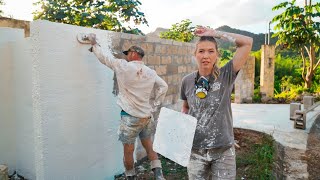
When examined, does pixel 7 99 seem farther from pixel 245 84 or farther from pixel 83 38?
pixel 245 84

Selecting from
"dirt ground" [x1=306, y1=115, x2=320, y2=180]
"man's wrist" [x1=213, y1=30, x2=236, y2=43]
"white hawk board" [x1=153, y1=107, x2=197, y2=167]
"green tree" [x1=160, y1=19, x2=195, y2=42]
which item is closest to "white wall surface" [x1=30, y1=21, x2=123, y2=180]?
"white hawk board" [x1=153, y1=107, x2=197, y2=167]

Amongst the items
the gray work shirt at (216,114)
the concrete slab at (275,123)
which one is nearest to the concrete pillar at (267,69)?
the concrete slab at (275,123)

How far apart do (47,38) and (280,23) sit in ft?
41.7

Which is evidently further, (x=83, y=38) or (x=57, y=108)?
(x=83, y=38)

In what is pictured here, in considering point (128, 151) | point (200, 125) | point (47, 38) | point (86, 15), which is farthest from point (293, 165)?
point (86, 15)

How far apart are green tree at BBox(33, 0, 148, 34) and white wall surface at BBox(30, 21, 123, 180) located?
3.22 metres

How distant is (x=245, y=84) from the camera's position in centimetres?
1293

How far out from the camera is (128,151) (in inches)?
134

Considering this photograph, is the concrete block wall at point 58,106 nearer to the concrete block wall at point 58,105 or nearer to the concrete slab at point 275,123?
the concrete block wall at point 58,105

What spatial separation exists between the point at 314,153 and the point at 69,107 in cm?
459

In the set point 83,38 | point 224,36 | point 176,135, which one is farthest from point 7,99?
point 224,36

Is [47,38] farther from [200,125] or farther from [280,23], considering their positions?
[280,23]

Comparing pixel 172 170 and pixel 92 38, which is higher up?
pixel 92 38

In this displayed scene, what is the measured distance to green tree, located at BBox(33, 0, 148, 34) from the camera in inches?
254
